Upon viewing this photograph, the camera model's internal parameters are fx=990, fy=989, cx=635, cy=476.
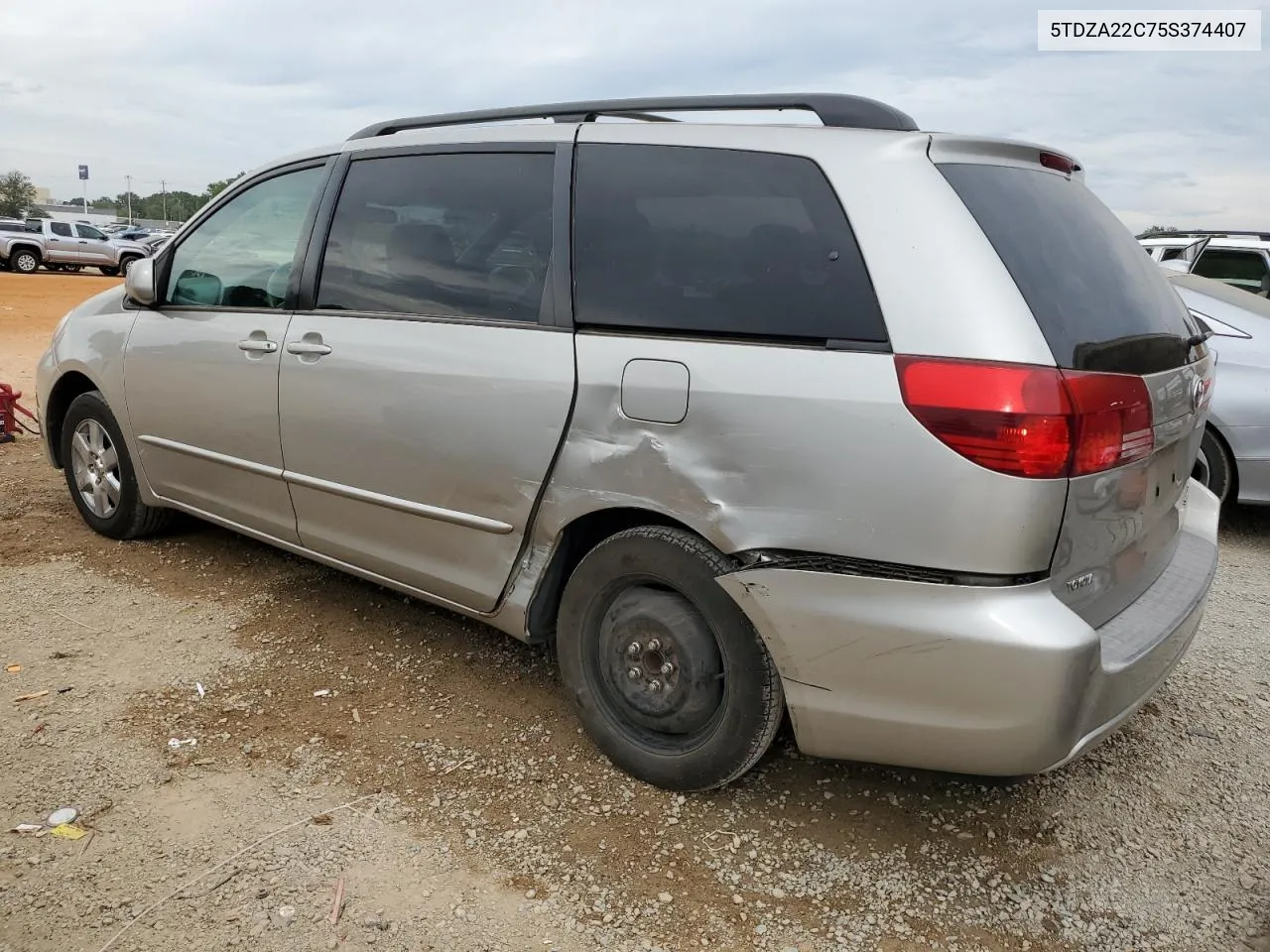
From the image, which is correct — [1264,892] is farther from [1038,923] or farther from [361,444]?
[361,444]

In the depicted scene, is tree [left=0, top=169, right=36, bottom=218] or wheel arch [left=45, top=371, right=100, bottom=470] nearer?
wheel arch [left=45, top=371, right=100, bottom=470]

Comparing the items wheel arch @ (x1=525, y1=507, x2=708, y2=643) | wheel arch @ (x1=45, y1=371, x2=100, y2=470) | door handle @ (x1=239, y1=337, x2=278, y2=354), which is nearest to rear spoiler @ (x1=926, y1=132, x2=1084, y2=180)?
wheel arch @ (x1=525, y1=507, x2=708, y2=643)

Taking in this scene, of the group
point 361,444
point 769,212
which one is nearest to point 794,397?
point 769,212

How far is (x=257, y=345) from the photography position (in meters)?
3.62

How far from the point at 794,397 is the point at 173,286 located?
9.92 feet

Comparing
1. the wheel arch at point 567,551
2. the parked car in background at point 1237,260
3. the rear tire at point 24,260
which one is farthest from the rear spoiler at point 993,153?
the rear tire at point 24,260

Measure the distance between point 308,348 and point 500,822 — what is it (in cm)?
175

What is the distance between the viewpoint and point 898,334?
220 cm

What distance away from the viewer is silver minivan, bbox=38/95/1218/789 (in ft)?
6.99

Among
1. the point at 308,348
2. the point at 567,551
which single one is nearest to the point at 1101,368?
the point at 567,551

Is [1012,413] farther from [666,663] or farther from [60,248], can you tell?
[60,248]

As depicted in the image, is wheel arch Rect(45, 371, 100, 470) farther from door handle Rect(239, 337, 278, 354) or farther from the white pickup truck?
the white pickup truck

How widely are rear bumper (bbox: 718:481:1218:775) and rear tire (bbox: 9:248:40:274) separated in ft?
98.6

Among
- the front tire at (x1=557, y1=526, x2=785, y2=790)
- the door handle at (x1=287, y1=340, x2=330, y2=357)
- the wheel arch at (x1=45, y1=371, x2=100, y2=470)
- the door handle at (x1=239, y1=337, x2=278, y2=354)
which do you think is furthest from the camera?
the wheel arch at (x1=45, y1=371, x2=100, y2=470)
